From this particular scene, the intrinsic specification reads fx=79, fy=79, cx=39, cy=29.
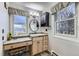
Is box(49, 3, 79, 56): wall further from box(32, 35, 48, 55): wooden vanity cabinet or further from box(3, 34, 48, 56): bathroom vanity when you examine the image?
box(3, 34, 48, 56): bathroom vanity

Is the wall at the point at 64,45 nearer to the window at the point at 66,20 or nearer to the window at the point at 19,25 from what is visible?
the window at the point at 66,20

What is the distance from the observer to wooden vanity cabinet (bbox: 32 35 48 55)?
242 cm

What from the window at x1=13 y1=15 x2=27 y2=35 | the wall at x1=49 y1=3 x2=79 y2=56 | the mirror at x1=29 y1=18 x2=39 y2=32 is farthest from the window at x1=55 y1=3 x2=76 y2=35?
the window at x1=13 y1=15 x2=27 y2=35

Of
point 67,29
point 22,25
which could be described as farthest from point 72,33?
point 22,25

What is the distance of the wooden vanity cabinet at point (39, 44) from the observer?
7.93 ft

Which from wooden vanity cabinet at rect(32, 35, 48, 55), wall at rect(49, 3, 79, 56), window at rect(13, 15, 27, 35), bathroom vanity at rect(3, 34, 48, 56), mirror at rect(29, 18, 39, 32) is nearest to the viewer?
wall at rect(49, 3, 79, 56)

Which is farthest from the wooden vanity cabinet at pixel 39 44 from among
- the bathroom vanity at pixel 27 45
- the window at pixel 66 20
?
the window at pixel 66 20

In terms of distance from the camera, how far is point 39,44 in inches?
101

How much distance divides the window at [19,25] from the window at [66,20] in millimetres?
863

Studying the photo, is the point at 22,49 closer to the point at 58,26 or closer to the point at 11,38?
the point at 11,38

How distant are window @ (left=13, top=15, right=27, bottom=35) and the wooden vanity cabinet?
1.57ft

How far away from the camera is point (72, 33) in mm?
1602

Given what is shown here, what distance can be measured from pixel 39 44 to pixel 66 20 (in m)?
1.21

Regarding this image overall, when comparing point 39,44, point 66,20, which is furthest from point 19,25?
point 66,20
